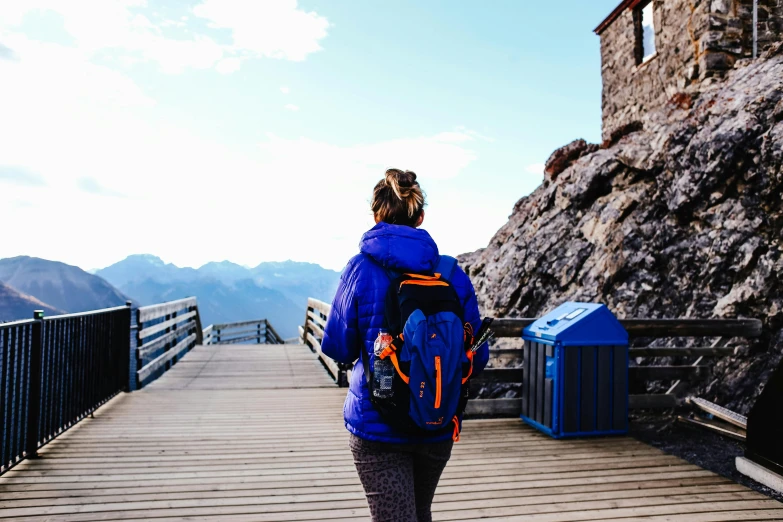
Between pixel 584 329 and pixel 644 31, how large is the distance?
1167cm

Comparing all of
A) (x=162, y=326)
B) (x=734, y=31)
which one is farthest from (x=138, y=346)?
→ (x=734, y=31)

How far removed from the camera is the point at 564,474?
4277mm

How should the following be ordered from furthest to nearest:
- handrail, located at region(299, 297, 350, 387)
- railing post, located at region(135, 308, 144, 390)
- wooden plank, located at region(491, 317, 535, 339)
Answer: handrail, located at region(299, 297, 350, 387) < railing post, located at region(135, 308, 144, 390) < wooden plank, located at region(491, 317, 535, 339)

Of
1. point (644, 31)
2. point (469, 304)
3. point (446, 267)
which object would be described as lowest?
point (469, 304)

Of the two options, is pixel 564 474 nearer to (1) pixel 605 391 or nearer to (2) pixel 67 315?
(1) pixel 605 391

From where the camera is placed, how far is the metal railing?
4207 millimetres

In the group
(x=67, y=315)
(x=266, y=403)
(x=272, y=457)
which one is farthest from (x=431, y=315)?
(x=266, y=403)

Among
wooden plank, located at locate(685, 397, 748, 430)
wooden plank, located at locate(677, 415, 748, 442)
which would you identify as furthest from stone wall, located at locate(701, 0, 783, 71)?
wooden plank, located at locate(677, 415, 748, 442)

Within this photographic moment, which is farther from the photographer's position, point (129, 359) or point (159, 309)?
point (159, 309)

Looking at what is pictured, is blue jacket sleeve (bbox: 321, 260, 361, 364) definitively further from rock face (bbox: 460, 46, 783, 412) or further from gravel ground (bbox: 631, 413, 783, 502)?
rock face (bbox: 460, 46, 783, 412)

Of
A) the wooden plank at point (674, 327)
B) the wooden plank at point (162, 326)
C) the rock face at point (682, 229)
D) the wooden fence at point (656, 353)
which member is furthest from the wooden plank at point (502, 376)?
the wooden plank at point (162, 326)

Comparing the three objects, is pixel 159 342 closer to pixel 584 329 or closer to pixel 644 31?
pixel 584 329

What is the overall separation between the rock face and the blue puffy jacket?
5.76m

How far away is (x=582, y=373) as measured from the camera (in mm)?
5145
